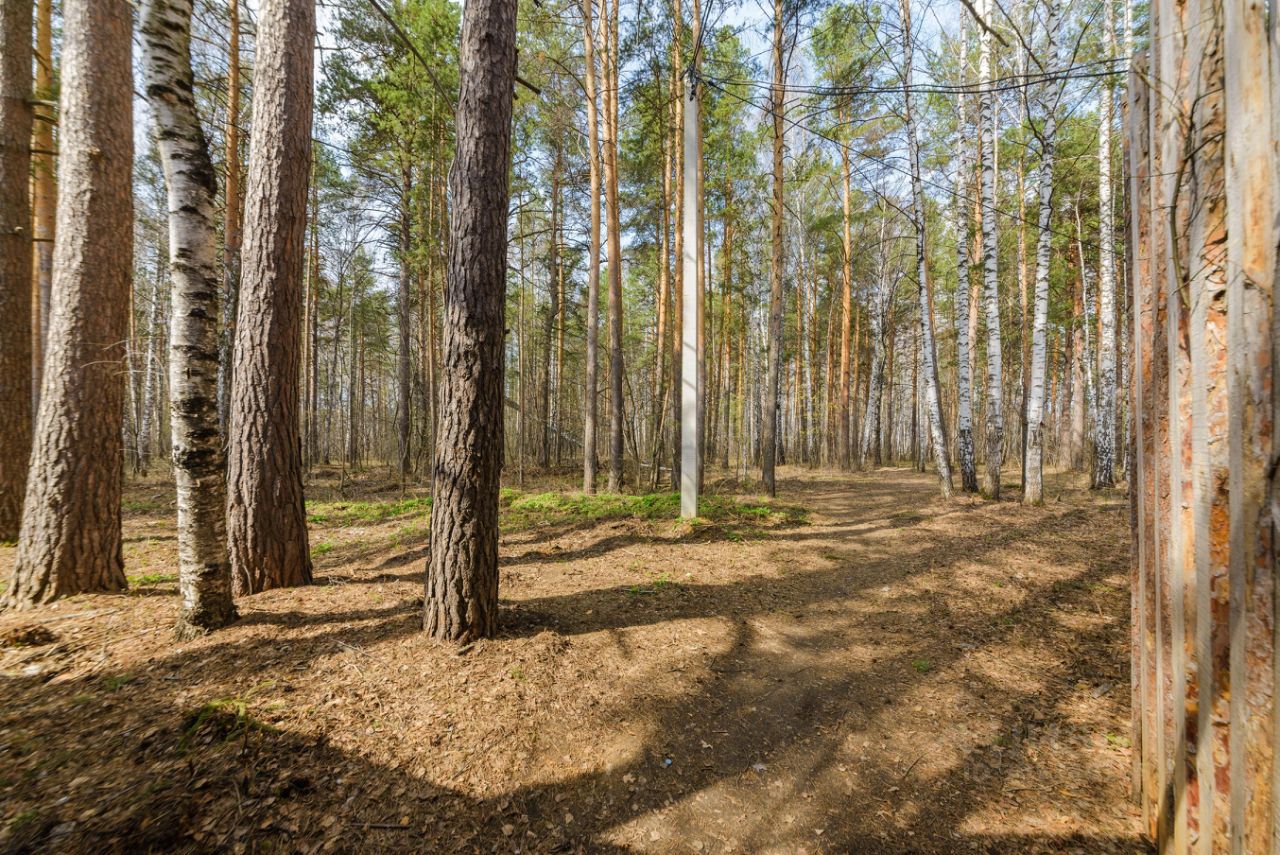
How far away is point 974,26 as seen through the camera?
35.8ft

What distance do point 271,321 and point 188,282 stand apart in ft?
3.93

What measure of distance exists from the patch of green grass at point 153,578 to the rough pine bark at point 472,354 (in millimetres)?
3343

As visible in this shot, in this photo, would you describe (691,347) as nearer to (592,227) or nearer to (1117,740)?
(592,227)

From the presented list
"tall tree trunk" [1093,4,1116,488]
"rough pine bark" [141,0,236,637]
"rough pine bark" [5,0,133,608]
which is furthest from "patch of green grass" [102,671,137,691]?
"tall tree trunk" [1093,4,1116,488]

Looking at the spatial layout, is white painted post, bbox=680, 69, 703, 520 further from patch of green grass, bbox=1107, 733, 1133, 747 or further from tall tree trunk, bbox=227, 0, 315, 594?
patch of green grass, bbox=1107, 733, 1133, 747

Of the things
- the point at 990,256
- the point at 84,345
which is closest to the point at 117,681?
the point at 84,345

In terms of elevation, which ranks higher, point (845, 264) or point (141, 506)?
point (845, 264)

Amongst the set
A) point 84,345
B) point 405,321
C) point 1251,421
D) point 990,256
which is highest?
point 990,256

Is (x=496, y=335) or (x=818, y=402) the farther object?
(x=818, y=402)

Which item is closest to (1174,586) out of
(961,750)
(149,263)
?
(961,750)

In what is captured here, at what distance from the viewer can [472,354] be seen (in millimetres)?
3189

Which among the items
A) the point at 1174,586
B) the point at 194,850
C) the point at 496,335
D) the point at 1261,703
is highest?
the point at 496,335

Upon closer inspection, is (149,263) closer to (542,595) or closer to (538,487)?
(538,487)

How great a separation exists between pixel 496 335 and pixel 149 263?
76.5 ft
